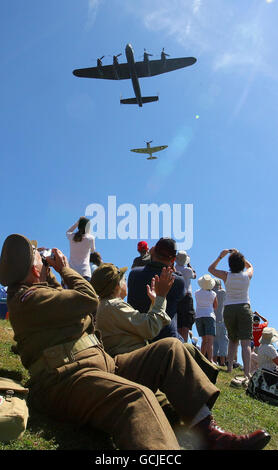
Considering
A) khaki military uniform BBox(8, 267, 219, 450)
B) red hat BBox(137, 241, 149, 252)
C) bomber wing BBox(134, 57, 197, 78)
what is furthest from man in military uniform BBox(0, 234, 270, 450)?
bomber wing BBox(134, 57, 197, 78)

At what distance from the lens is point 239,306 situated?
6.81 meters

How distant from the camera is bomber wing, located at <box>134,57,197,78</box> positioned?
34000mm

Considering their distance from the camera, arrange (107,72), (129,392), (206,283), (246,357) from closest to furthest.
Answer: (129,392), (246,357), (206,283), (107,72)

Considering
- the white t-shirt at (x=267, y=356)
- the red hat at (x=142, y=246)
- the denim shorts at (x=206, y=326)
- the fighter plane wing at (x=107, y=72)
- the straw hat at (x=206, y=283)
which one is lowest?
the white t-shirt at (x=267, y=356)

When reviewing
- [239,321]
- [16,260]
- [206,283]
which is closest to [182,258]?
[206,283]

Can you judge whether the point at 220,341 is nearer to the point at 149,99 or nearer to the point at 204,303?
the point at 204,303

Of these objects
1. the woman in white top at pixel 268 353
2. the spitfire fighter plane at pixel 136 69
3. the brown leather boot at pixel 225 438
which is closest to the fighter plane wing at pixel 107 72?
the spitfire fighter plane at pixel 136 69

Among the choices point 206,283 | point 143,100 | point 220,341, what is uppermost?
point 143,100

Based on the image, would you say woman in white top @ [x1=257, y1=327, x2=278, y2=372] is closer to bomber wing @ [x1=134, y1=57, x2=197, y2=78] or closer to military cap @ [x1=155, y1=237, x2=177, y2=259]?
military cap @ [x1=155, y1=237, x2=177, y2=259]

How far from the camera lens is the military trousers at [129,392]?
2.29 m

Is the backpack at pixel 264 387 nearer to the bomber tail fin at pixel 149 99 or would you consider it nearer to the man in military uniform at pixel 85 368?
the man in military uniform at pixel 85 368

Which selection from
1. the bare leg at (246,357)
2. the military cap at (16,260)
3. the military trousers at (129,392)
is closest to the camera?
the military trousers at (129,392)

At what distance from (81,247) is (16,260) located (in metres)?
4.32
